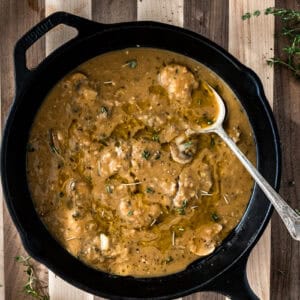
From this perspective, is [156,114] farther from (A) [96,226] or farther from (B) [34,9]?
(B) [34,9]

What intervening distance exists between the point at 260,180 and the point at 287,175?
0.32 meters

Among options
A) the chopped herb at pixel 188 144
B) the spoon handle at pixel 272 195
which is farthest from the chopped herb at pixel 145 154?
the spoon handle at pixel 272 195

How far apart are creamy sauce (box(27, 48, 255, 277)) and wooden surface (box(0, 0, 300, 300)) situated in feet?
0.53

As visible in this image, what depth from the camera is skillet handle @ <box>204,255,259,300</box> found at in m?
2.20

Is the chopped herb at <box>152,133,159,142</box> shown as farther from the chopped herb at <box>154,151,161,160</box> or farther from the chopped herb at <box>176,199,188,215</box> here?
the chopped herb at <box>176,199,188,215</box>

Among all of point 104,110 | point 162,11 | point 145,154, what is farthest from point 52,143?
point 162,11

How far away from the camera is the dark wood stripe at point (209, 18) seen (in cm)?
236

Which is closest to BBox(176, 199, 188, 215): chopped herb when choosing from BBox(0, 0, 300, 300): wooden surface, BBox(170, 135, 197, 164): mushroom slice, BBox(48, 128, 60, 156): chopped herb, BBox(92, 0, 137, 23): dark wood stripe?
BBox(170, 135, 197, 164): mushroom slice

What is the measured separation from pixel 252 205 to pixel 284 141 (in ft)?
0.95

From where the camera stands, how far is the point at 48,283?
7.88 feet

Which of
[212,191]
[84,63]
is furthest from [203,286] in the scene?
[84,63]

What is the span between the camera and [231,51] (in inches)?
93.7

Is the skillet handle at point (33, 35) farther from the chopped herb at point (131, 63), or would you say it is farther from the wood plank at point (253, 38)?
the wood plank at point (253, 38)

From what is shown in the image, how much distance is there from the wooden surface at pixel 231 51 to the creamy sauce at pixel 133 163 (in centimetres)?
16
